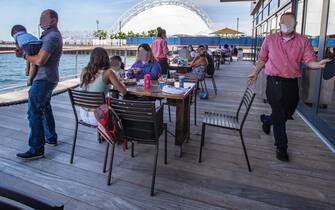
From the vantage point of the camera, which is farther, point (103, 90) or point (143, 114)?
point (103, 90)

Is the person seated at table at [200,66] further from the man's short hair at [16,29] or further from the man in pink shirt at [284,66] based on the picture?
the man's short hair at [16,29]

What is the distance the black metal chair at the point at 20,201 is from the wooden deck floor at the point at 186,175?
964mm

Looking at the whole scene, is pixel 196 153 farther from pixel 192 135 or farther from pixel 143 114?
pixel 143 114

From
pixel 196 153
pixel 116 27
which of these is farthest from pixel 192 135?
pixel 116 27

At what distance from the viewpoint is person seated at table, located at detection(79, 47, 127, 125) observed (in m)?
2.46

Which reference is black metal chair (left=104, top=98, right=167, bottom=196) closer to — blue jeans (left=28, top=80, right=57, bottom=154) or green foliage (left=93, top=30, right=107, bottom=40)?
blue jeans (left=28, top=80, right=57, bottom=154)

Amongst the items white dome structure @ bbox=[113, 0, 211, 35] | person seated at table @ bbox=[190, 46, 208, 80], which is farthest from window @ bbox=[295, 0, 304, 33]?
white dome structure @ bbox=[113, 0, 211, 35]

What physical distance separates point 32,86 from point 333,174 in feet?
9.94

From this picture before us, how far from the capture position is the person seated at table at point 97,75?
2.46 meters

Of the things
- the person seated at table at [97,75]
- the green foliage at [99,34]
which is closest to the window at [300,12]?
the person seated at table at [97,75]

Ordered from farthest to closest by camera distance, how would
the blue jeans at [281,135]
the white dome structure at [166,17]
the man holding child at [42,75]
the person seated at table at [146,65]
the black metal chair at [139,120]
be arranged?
the white dome structure at [166,17] < the person seated at table at [146,65] < the blue jeans at [281,135] < the man holding child at [42,75] < the black metal chair at [139,120]

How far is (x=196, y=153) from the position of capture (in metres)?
2.86

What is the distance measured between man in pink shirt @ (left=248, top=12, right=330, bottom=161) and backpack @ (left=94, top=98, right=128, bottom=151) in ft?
5.06

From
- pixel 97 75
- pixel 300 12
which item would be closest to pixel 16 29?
pixel 97 75
